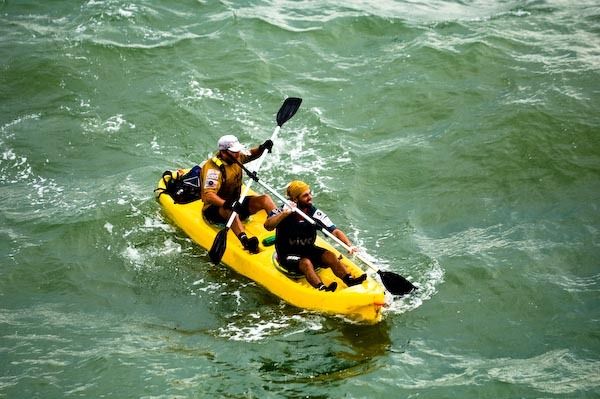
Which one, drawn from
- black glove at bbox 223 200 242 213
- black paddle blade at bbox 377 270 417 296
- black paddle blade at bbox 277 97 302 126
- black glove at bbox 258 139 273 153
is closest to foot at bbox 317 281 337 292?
black paddle blade at bbox 377 270 417 296

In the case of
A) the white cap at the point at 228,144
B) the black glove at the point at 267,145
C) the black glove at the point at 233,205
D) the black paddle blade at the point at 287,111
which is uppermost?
the black paddle blade at the point at 287,111

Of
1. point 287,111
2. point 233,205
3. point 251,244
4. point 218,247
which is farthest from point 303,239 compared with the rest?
point 287,111

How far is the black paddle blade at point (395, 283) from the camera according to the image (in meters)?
7.96

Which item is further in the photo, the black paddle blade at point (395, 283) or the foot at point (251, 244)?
the foot at point (251, 244)

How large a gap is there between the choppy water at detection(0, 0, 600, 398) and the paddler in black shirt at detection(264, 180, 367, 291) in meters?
0.53

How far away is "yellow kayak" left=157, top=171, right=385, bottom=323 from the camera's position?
775 centimetres

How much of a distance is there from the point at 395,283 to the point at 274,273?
4.85 ft

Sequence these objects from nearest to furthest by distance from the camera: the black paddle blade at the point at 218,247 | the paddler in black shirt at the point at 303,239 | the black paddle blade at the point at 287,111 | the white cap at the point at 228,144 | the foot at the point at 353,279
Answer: the foot at the point at 353,279
the paddler in black shirt at the point at 303,239
the black paddle blade at the point at 218,247
the white cap at the point at 228,144
the black paddle blade at the point at 287,111

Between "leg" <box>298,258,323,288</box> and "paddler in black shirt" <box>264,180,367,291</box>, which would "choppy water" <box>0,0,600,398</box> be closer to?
"leg" <box>298,258,323,288</box>

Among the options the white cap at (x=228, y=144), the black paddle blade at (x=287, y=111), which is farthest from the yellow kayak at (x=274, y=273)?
the black paddle blade at (x=287, y=111)

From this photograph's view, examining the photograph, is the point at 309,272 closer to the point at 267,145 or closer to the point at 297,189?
the point at 297,189

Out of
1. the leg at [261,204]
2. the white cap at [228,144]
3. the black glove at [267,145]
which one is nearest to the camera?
the white cap at [228,144]

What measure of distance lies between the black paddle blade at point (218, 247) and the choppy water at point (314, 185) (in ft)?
1.74

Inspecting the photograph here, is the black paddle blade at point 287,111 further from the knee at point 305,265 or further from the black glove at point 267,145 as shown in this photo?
the knee at point 305,265
